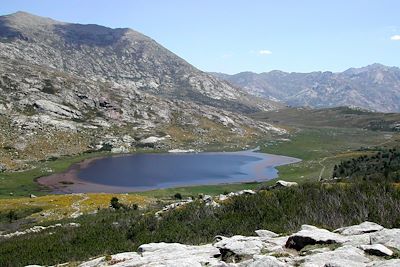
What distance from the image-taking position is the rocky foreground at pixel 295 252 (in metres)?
19.2

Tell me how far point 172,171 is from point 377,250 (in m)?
141

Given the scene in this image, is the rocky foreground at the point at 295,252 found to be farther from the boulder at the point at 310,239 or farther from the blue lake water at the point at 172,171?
the blue lake water at the point at 172,171

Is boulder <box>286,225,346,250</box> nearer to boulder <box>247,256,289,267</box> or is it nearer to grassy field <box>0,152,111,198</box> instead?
boulder <box>247,256,289,267</box>

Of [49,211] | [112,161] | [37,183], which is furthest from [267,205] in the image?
[112,161]

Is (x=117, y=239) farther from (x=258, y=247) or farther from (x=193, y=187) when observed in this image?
(x=193, y=187)

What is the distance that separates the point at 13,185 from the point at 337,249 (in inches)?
4915

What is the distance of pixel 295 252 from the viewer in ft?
74.1

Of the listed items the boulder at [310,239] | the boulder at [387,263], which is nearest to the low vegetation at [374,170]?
the boulder at [310,239]

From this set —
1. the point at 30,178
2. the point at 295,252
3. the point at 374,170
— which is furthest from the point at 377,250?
the point at 30,178

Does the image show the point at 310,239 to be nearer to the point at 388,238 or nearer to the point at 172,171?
the point at 388,238

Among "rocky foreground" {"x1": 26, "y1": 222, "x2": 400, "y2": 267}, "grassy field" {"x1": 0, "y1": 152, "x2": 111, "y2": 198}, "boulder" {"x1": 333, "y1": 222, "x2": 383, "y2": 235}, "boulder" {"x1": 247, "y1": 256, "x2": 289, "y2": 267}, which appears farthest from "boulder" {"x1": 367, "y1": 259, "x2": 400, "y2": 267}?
"grassy field" {"x1": 0, "y1": 152, "x2": 111, "y2": 198}

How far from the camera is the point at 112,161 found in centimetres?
17875

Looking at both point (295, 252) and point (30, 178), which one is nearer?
point (295, 252)

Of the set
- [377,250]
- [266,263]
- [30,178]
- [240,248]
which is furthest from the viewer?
[30,178]
